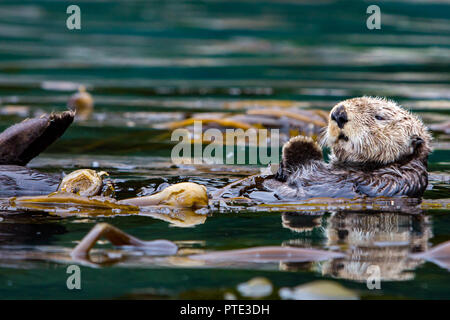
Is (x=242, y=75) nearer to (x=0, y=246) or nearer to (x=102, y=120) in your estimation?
(x=102, y=120)

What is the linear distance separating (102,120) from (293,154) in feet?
13.0

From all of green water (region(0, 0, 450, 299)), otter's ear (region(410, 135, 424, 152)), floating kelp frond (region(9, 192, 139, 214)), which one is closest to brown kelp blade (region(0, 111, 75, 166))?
floating kelp frond (region(9, 192, 139, 214))

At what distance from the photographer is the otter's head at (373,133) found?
4719 mm

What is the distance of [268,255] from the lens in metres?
3.42

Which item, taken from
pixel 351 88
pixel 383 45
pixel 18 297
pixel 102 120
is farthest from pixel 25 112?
pixel 383 45

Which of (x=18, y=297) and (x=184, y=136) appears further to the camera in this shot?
(x=184, y=136)

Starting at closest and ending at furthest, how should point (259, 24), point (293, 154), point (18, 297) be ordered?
point (18, 297) < point (293, 154) < point (259, 24)

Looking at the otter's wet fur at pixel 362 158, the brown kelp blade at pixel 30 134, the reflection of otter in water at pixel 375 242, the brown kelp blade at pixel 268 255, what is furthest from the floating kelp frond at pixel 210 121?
the brown kelp blade at pixel 268 255

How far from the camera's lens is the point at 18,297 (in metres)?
3.05

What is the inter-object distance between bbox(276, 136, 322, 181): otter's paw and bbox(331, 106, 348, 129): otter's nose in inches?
9.3

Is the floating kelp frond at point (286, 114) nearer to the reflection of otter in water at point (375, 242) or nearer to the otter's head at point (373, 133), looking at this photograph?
the otter's head at point (373, 133)

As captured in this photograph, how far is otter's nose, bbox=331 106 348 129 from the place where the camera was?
468cm

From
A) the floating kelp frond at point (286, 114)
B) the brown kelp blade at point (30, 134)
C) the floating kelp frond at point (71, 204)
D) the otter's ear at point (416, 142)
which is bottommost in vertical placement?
the floating kelp frond at point (71, 204)

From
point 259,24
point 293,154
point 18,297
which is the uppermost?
point 259,24
